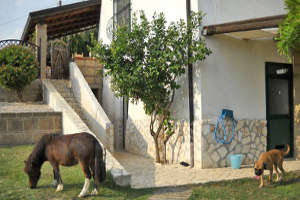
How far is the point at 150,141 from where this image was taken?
975 cm

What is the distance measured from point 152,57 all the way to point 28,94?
18.7 ft

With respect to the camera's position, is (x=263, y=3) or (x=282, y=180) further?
(x=263, y=3)

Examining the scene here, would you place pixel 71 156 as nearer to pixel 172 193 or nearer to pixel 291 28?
pixel 172 193

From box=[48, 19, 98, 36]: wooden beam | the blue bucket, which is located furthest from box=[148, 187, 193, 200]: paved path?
box=[48, 19, 98, 36]: wooden beam

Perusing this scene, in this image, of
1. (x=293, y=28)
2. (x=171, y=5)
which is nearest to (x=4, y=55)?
(x=171, y=5)

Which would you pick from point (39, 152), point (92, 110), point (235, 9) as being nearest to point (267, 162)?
point (39, 152)

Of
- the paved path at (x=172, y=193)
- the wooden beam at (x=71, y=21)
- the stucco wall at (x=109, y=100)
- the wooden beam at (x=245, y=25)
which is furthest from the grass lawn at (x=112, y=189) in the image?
the wooden beam at (x=71, y=21)

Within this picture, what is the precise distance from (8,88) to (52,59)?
3240mm

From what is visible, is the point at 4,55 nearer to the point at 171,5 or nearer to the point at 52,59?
the point at 52,59

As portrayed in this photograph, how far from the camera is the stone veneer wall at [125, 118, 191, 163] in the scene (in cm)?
830

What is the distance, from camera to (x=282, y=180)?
6.36 m

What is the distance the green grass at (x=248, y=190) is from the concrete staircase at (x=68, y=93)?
18.7ft

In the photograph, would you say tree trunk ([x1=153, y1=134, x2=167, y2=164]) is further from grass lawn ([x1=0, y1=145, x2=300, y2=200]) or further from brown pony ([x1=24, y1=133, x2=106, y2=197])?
brown pony ([x1=24, y1=133, x2=106, y2=197])

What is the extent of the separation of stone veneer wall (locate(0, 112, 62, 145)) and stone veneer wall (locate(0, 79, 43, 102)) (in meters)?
2.51
